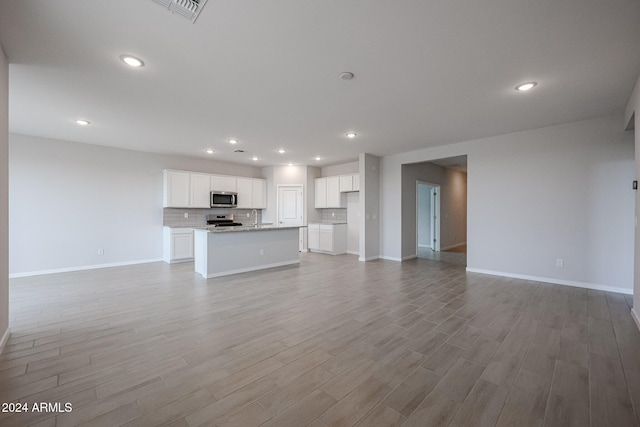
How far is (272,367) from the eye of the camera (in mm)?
2059

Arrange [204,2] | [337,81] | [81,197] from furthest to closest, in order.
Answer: [81,197] < [337,81] < [204,2]

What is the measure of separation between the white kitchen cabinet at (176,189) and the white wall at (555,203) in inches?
244

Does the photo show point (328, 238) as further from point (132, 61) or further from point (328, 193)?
point (132, 61)

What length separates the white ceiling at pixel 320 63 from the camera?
1.93m

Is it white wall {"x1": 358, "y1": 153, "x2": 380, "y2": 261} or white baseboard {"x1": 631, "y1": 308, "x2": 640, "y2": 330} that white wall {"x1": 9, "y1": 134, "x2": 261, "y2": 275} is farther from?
white baseboard {"x1": 631, "y1": 308, "x2": 640, "y2": 330}

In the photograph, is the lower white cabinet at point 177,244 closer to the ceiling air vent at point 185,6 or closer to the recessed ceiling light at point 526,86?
the ceiling air vent at point 185,6

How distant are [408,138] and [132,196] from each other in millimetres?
6309

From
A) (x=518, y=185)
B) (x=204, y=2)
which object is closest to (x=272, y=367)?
(x=204, y=2)

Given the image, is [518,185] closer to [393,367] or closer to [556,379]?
[556,379]

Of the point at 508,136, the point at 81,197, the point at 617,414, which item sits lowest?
the point at 617,414

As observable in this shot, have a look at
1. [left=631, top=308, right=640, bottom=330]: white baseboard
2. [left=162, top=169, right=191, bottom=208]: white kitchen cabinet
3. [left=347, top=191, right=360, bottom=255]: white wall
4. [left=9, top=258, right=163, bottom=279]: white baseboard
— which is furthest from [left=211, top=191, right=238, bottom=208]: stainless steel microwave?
[left=631, top=308, right=640, bottom=330]: white baseboard

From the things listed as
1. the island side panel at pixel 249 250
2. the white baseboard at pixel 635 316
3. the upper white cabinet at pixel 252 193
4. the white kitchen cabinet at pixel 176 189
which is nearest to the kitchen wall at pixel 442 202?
the island side panel at pixel 249 250

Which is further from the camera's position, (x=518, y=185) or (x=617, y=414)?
(x=518, y=185)

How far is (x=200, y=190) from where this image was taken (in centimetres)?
686
